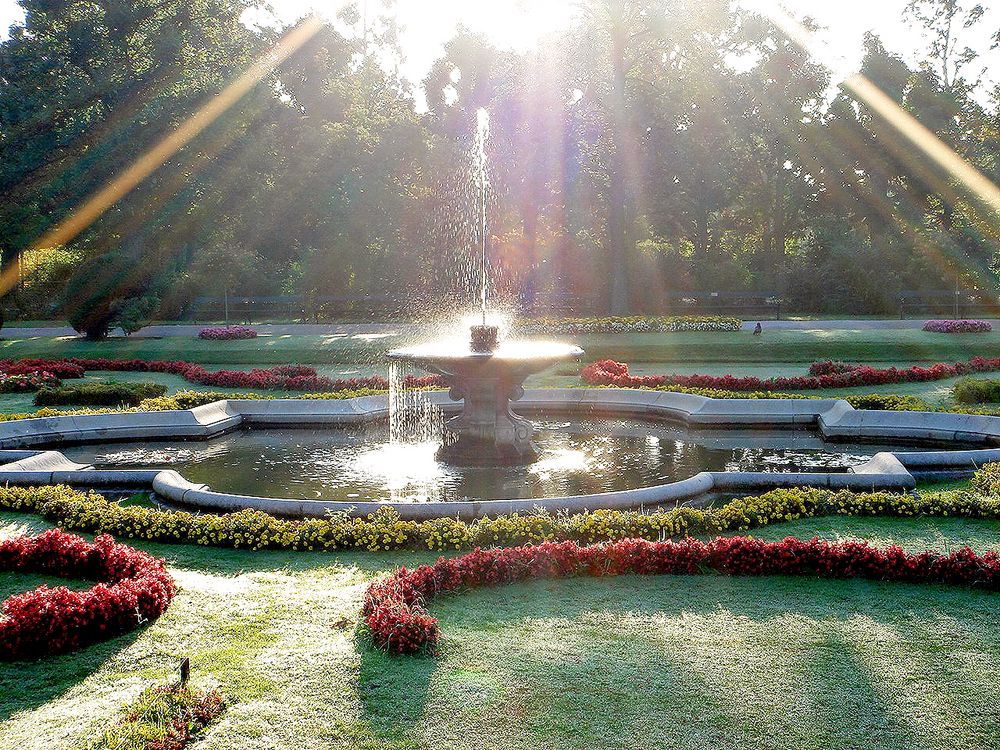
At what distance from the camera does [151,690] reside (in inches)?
200

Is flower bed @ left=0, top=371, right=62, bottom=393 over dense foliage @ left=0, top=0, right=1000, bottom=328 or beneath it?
beneath

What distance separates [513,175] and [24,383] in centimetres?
2362

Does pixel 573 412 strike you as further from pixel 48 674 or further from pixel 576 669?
pixel 48 674

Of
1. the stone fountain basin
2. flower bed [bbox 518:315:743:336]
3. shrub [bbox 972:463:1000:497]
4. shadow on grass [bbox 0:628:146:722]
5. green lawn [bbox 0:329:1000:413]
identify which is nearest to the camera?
shadow on grass [bbox 0:628:146:722]

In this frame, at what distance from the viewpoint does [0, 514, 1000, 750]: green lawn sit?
4.79 metres

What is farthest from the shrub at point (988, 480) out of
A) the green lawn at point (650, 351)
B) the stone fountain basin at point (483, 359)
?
the green lawn at point (650, 351)

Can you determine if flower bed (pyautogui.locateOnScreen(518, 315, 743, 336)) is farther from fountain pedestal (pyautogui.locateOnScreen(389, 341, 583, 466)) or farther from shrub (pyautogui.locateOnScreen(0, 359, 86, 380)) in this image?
fountain pedestal (pyautogui.locateOnScreen(389, 341, 583, 466))

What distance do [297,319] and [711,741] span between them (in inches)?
1297

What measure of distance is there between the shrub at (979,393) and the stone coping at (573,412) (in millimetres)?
3225

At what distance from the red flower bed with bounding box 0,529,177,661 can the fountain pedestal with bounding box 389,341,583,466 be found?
213 inches

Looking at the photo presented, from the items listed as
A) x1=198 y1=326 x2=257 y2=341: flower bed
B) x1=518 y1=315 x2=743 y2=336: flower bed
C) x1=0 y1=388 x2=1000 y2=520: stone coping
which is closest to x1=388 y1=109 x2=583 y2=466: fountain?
x1=0 y1=388 x2=1000 y2=520: stone coping

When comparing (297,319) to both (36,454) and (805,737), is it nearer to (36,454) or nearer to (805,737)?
(36,454)

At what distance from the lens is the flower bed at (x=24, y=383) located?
19.0 m

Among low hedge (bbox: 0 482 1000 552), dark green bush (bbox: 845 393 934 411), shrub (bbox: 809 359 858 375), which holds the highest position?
shrub (bbox: 809 359 858 375)
